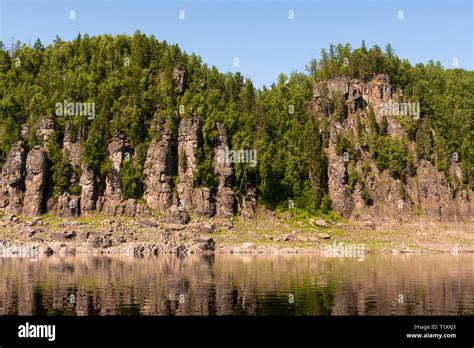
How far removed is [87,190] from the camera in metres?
147

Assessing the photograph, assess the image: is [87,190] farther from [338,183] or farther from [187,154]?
[338,183]

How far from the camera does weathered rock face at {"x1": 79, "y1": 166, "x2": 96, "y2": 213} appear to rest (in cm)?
14575

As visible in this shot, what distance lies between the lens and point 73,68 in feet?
566

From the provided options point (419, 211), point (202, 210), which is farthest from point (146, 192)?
point (419, 211)

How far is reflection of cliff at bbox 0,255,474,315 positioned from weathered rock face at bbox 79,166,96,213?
5762 cm

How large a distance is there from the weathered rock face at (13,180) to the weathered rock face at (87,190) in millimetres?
16235

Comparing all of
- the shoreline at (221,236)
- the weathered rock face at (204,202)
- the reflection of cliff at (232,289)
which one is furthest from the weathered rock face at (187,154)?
the reflection of cliff at (232,289)

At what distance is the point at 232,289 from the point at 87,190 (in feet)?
321

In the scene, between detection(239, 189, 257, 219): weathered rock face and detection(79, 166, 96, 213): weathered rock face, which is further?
detection(239, 189, 257, 219): weathered rock face

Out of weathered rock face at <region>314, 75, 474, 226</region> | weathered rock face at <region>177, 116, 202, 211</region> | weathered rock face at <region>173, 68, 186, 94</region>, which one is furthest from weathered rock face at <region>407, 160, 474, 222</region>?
weathered rock face at <region>173, 68, 186, 94</region>

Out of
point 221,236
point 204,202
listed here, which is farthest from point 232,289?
point 204,202

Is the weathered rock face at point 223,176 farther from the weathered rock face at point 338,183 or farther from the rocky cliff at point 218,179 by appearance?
the weathered rock face at point 338,183

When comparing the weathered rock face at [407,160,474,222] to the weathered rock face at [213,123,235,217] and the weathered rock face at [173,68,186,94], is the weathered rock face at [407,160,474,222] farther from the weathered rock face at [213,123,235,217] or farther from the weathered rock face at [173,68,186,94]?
the weathered rock face at [173,68,186,94]

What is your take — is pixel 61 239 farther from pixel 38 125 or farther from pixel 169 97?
Answer: pixel 169 97
